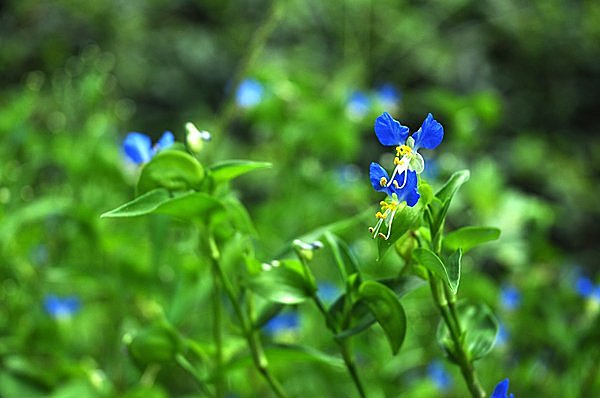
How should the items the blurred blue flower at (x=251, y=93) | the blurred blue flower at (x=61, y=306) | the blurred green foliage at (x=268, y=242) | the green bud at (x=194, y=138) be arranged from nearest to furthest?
1. the green bud at (x=194, y=138)
2. the blurred green foliage at (x=268, y=242)
3. the blurred blue flower at (x=61, y=306)
4. the blurred blue flower at (x=251, y=93)

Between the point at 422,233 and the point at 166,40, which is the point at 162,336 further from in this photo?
the point at 166,40

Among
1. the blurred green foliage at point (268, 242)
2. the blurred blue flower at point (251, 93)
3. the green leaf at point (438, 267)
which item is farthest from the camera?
the blurred blue flower at point (251, 93)

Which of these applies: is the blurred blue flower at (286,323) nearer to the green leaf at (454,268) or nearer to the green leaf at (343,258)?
the green leaf at (343,258)

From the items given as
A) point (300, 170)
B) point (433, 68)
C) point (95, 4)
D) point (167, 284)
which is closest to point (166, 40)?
point (95, 4)

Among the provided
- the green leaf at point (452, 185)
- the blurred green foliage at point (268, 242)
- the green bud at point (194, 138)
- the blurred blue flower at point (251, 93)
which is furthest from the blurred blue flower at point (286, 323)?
the green leaf at point (452, 185)

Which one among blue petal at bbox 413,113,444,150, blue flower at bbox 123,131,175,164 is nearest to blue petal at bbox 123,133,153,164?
blue flower at bbox 123,131,175,164

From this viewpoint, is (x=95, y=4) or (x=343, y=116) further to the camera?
(x=95, y=4)

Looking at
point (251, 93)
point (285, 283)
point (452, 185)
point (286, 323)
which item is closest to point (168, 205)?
point (285, 283)
